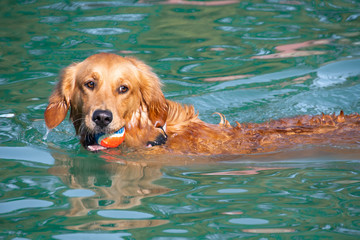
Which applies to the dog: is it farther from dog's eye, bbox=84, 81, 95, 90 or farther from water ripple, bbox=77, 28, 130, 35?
water ripple, bbox=77, 28, 130, 35

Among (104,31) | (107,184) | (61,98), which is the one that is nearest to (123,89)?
(61,98)

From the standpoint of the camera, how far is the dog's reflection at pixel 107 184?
3.49m

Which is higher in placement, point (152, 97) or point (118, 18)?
point (118, 18)

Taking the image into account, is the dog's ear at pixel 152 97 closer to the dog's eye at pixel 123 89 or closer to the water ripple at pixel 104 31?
the dog's eye at pixel 123 89

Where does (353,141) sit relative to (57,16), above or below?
below

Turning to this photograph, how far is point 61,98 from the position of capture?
16.5 ft

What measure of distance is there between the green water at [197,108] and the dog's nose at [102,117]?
1.48ft

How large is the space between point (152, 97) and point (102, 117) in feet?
2.55

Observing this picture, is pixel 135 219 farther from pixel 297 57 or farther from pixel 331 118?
pixel 297 57

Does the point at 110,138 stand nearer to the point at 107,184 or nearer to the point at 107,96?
the point at 107,96

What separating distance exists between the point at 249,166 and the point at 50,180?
5.99 feet

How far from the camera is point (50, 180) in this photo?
4.33 m

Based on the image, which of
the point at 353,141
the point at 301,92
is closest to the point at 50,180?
the point at 353,141

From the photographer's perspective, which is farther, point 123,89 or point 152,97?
point 152,97
